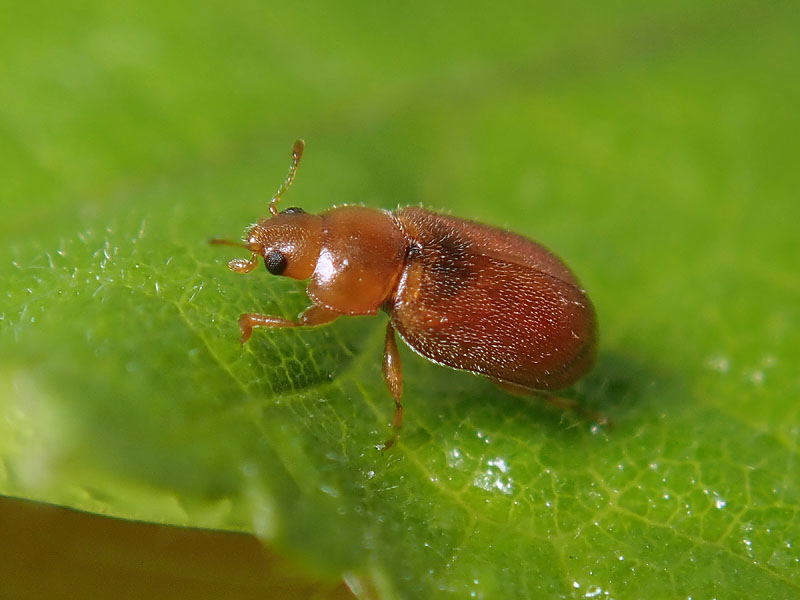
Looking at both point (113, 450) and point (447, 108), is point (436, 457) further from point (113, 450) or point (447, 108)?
point (447, 108)

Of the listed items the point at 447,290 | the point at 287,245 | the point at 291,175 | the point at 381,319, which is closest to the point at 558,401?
the point at 447,290

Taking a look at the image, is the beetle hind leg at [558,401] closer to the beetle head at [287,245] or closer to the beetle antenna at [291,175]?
the beetle head at [287,245]

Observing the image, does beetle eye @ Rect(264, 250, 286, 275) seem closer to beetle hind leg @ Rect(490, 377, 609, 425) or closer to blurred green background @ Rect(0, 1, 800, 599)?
blurred green background @ Rect(0, 1, 800, 599)

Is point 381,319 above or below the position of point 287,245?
below

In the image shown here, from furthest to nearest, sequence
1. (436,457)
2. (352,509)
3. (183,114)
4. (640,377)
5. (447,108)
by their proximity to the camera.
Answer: (447,108)
(183,114)
(640,377)
(436,457)
(352,509)

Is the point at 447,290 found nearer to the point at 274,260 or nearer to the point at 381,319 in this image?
the point at 381,319

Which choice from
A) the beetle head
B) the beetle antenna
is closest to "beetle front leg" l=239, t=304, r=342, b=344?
the beetle head

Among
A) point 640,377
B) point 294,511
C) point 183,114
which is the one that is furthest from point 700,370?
point 183,114

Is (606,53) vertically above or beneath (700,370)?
above
